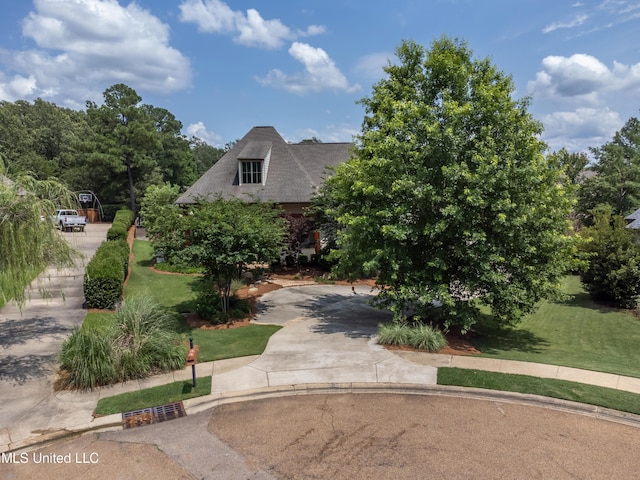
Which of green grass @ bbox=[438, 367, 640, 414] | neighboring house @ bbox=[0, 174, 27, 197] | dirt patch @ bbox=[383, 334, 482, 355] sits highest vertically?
neighboring house @ bbox=[0, 174, 27, 197]

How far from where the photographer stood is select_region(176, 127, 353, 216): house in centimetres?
2505

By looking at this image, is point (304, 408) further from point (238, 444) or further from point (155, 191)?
point (155, 191)

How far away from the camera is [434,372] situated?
9188 mm

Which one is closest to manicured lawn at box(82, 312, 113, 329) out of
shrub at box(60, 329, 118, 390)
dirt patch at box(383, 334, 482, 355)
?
shrub at box(60, 329, 118, 390)

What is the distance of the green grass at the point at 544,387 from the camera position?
7.55m

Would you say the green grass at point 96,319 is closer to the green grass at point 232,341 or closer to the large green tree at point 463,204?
the green grass at point 232,341

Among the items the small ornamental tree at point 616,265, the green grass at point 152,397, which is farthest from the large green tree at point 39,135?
the small ornamental tree at point 616,265

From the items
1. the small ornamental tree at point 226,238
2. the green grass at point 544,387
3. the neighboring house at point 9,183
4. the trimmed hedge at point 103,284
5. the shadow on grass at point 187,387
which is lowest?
the shadow on grass at point 187,387

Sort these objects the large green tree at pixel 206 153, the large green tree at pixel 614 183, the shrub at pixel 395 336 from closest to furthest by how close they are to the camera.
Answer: the shrub at pixel 395 336 → the large green tree at pixel 614 183 → the large green tree at pixel 206 153

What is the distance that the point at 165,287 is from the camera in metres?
18.4

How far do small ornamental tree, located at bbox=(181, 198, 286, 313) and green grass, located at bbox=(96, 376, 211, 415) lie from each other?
464cm

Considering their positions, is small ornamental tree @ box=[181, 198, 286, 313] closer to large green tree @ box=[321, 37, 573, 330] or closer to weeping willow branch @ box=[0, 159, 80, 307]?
large green tree @ box=[321, 37, 573, 330]

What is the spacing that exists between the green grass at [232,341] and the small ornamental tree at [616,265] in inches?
534

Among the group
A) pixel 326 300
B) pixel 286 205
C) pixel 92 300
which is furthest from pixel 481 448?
pixel 286 205
